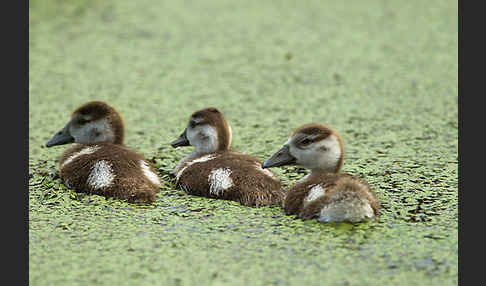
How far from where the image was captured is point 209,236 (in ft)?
15.1

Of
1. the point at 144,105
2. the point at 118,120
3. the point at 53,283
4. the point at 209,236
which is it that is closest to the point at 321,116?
the point at 144,105

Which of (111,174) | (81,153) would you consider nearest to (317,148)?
(111,174)

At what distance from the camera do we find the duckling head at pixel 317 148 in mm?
5242

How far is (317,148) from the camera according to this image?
5.25 metres

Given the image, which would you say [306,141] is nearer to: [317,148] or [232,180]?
[317,148]

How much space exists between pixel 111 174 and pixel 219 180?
2.43 ft

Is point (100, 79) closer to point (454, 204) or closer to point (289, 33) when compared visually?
point (289, 33)

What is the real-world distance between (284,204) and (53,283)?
1.63 metres

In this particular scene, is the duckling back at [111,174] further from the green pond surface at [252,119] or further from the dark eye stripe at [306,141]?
the dark eye stripe at [306,141]

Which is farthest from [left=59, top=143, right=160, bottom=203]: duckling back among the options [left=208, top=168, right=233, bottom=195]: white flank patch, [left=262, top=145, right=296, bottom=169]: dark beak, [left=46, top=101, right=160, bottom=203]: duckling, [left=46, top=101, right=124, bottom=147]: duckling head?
[left=262, top=145, right=296, bottom=169]: dark beak

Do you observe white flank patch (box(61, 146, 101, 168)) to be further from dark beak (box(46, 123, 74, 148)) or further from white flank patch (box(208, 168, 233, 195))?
white flank patch (box(208, 168, 233, 195))

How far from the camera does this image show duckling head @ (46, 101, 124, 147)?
19.6ft

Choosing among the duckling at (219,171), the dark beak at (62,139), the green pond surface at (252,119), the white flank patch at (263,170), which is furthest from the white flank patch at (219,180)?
the dark beak at (62,139)

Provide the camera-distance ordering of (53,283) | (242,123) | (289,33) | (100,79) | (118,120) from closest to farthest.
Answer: (53,283), (118,120), (242,123), (100,79), (289,33)
